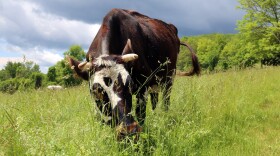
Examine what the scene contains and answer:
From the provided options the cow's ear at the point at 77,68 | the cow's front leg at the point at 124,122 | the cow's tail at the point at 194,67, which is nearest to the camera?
the cow's front leg at the point at 124,122

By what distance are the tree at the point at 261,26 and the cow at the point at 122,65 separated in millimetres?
36538

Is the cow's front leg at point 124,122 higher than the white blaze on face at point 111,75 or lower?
lower

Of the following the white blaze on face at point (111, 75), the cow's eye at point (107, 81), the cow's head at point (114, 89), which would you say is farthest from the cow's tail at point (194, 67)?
Result: the cow's eye at point (107, 81)

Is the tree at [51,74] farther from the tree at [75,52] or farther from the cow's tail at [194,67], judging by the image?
the cow's tail at [194,67]

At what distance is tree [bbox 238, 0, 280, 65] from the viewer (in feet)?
133

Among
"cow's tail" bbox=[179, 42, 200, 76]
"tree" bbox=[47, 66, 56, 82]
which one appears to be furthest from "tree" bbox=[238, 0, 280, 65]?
"tree" bbox=[47, 66, 56, 82]

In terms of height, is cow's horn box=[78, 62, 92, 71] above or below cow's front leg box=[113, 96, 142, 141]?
above

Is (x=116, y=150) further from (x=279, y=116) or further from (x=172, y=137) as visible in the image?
(x=279, y=116)

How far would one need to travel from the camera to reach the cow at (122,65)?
4016 millimetres

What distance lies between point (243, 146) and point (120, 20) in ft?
9.91

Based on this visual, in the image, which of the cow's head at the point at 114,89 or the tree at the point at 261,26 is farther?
the tree at the point at 261,26

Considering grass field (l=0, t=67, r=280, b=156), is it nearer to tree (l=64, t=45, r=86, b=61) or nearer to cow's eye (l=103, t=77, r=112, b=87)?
cow's eye (l=103, t=77, r=112, b=87)

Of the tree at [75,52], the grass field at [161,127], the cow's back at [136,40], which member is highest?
the tree at [75,52]

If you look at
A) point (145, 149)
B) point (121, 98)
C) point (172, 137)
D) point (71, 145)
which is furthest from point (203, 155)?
point (71, 145)
